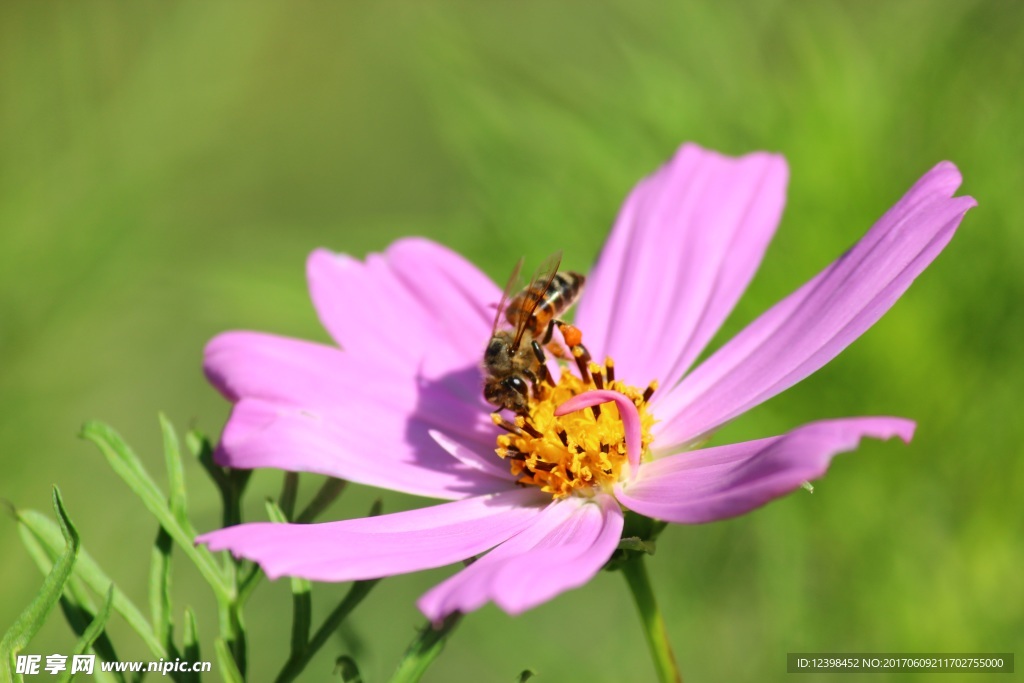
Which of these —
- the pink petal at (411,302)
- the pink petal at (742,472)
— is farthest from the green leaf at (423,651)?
the pink petal at (411,302)

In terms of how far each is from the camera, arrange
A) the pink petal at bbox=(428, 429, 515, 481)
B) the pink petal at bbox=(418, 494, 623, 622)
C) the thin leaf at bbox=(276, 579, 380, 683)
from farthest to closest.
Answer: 1. the pink petal at bbox=(428, 429, 515, 481)
2. the thin leaf at bbox=(276, 579, 380, 683)
3. the pink petal at bbox=(418, 494, 623, 622)

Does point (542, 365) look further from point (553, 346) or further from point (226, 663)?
point (226, 663)

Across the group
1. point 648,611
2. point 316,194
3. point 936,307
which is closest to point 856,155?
point 936,307

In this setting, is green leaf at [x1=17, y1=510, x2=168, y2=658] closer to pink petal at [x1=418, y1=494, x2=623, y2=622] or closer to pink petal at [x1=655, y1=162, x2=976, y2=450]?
pink petal at [x1=418, y1=494, x2=623, y2=622]

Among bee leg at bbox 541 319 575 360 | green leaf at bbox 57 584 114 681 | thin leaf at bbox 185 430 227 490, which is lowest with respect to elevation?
green leaf at bbox 57 584 114 681

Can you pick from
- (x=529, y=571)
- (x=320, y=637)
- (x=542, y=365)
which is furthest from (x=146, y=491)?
(x=542, y=365)

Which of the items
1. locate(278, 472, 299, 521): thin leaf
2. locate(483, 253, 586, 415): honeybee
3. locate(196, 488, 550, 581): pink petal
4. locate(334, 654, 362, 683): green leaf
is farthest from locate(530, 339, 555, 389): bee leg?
locate(334, 654, 362, 683): green leaf

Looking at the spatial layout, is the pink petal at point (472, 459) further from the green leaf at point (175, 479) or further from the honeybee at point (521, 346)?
the green leaf at point (175, 479)
